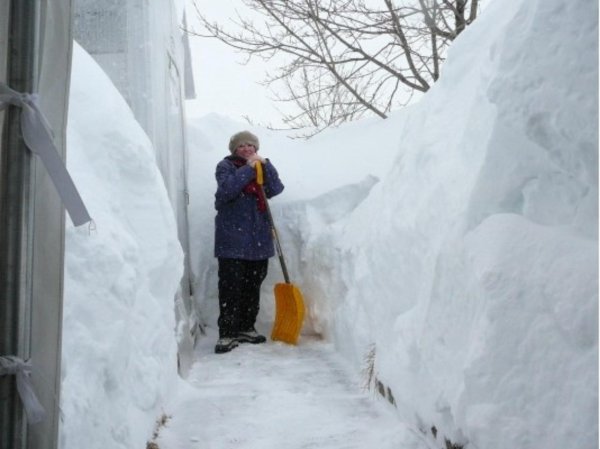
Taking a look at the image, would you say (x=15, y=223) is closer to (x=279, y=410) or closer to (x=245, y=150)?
(x=279, y=410)

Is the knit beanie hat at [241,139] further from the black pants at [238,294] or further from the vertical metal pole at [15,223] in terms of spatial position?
the vertical metal pole at [15,223]

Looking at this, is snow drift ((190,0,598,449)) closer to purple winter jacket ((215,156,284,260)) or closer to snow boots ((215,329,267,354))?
snow boots ((215,329,267,354))

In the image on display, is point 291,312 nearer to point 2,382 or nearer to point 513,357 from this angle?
point 513,357

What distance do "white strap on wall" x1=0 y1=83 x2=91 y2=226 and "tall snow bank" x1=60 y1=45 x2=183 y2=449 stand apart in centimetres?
45

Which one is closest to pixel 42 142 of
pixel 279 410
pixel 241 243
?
pixel 279 410

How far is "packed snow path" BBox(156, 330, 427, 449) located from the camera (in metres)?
2.38

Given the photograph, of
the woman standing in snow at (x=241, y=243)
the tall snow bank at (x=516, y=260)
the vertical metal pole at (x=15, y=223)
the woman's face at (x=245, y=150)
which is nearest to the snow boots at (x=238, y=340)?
the woman standing in snow at (x=241, y=243)

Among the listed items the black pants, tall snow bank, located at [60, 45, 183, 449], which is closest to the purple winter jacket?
the black pants

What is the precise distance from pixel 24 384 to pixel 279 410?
1780mm

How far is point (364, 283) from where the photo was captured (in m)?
3.39

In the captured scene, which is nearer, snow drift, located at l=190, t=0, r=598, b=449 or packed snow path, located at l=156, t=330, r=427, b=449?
snow drift, located at l=190, t=0, r=598, b=449

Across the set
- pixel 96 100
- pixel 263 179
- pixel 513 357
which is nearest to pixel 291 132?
pixel 263 179

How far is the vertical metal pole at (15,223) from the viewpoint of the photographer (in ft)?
3.83

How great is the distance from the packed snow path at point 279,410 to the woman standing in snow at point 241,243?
546 millimetres
